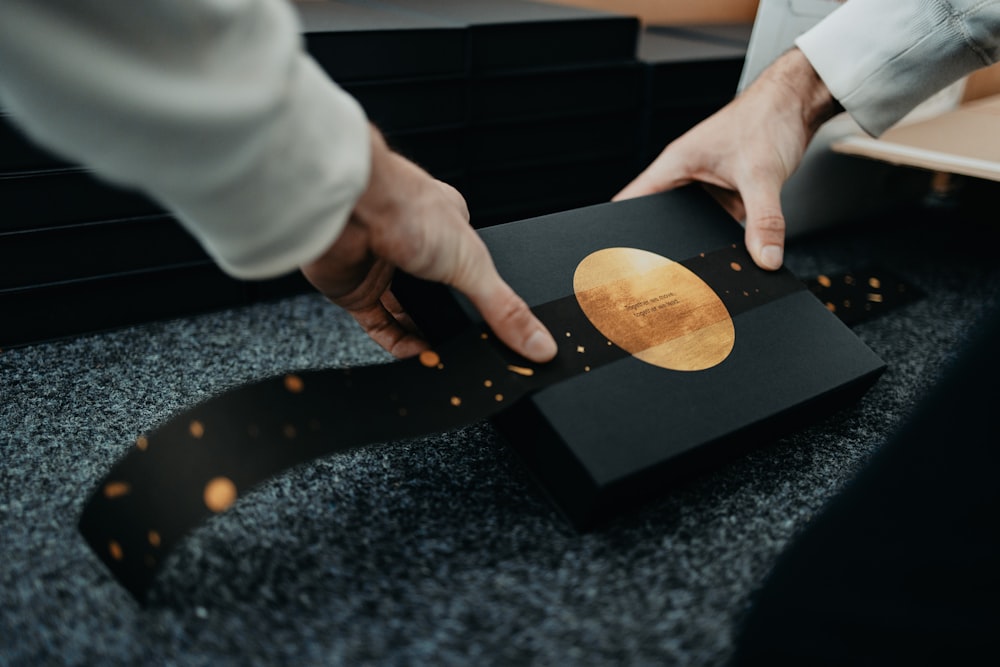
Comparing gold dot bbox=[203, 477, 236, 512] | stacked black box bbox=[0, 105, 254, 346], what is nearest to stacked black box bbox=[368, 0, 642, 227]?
stacked black box bbox=[0, 105, 254, 346]

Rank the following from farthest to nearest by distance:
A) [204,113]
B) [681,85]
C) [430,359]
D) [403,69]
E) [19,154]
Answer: [681,85], [403,69], [19,154], [430,359], [204,113]

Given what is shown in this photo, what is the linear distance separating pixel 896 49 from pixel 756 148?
0.43 feet

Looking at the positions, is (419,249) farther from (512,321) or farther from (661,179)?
(661,179)

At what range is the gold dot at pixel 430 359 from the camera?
360mm

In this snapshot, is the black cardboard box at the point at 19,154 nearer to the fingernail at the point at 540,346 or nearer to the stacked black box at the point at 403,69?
the stacked black box at the point at 403,69

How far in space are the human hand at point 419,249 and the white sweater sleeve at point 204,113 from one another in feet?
0.07

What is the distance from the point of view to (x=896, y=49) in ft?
1.63

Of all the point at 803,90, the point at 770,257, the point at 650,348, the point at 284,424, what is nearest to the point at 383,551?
the point at 284,424

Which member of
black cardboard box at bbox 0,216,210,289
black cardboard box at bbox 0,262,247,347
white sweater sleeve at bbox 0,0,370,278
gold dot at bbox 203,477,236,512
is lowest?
black cardboard box at bbox 0,262,247,347

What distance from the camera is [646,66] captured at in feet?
2.30

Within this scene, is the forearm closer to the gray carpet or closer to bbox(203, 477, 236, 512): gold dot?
the gray carpet

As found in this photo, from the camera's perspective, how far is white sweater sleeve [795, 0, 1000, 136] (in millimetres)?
481

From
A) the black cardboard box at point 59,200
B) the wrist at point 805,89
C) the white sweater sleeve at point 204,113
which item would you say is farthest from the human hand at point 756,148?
the black cardboard box at point 59,200

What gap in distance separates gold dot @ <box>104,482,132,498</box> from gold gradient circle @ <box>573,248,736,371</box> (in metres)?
0.26
